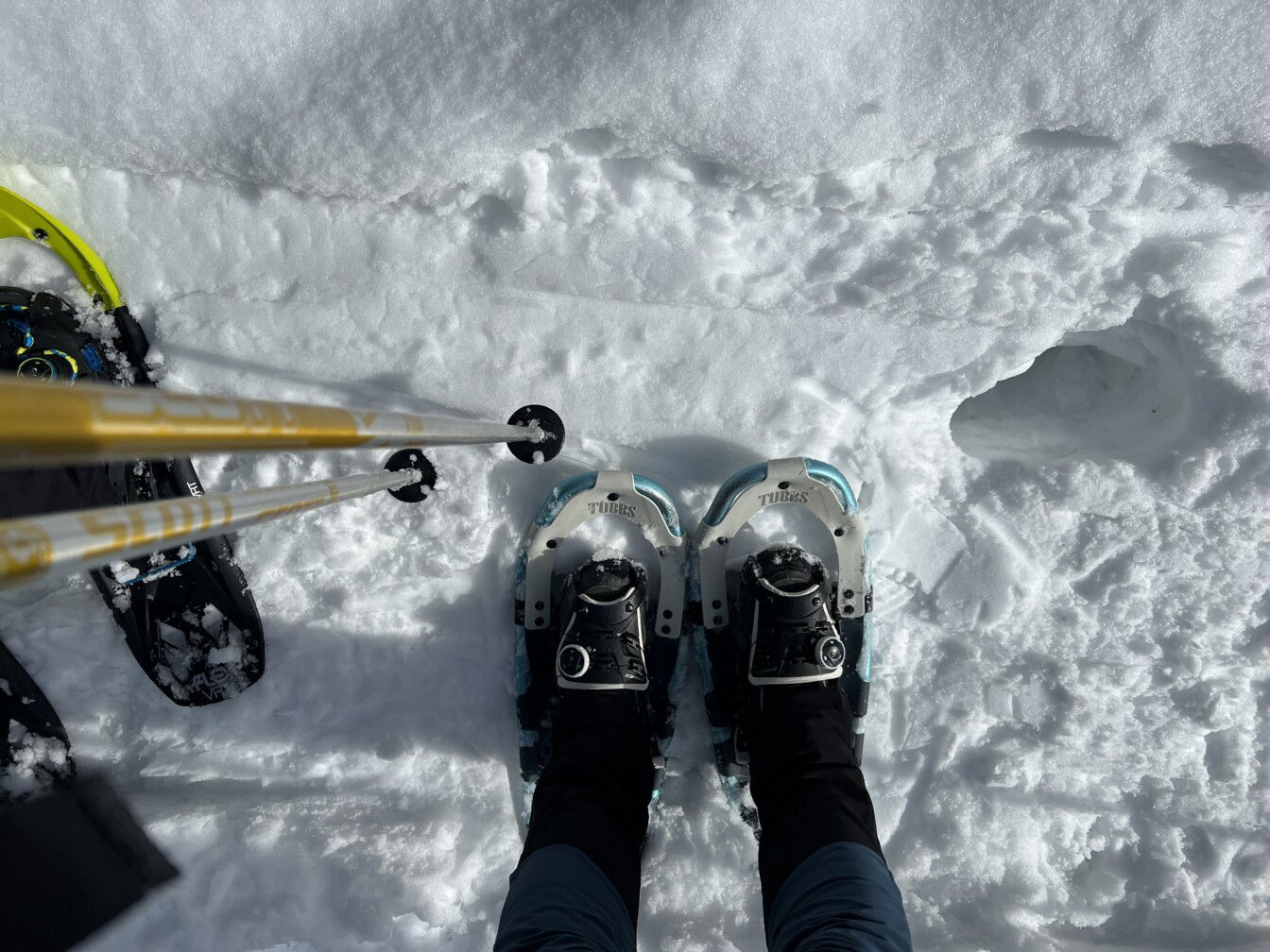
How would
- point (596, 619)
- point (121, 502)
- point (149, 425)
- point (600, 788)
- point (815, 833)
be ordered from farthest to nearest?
point (121, 502) → point (596, 619) → point (600, 788) → point (815, 833) → point (149, 425)

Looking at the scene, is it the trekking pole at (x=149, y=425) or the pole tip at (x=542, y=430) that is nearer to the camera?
the trekking pole at (x=149, y=425)

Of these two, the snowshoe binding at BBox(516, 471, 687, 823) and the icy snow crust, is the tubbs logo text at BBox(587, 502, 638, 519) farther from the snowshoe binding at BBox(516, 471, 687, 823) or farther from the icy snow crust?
the icy snow crust

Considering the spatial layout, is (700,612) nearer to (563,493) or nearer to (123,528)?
(563,493)

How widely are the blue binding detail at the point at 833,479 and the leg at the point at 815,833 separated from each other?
0.45 metres

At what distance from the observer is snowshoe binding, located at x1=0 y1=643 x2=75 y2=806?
1895 mm

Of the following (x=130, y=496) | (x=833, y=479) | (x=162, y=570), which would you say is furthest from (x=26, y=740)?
(x=833, y=479)

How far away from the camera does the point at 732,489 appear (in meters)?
1.86

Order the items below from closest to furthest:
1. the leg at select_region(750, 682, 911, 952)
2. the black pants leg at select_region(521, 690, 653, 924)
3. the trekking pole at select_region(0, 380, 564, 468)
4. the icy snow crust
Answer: the trekking pole at select_region(0, 380, 564, 468) → the leg at select_region(750, 682, 911, 952) → the black pants leg at select_region(521, 690, 653, 924) → the icy snow crust

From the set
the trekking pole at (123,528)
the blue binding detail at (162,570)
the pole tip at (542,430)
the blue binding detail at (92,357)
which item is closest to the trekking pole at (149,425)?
the trekking pole at (123,528)

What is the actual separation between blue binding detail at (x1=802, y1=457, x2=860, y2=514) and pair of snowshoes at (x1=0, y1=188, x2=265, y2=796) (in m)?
1.47

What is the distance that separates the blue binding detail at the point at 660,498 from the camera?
185 cm

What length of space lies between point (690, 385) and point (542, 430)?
1.27 ft

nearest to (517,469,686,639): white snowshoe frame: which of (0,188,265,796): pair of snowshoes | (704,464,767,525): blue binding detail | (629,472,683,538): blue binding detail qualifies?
(629,472,683,538): blue binding detail

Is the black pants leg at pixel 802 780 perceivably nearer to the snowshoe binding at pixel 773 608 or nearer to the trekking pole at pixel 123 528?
the snowshoe binding at pixel 773 608
